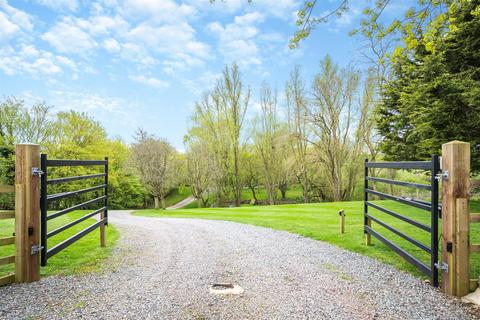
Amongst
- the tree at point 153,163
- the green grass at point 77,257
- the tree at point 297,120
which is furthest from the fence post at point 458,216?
the tree at point 153,163

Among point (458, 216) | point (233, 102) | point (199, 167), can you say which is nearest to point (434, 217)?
point (458, 216)

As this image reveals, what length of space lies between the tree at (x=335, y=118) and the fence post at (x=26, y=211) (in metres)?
20.6

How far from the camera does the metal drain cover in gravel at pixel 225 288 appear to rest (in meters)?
3.59

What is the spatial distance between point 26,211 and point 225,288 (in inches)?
110

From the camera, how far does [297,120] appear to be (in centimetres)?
2602

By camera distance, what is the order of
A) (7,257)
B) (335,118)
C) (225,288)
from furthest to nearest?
(335,118)
(7,257)
(225,288)

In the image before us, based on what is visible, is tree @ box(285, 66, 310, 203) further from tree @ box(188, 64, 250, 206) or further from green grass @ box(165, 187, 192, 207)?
green grass @ box(165, 187, 192, 207)

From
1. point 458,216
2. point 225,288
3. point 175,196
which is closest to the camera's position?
point 458,216

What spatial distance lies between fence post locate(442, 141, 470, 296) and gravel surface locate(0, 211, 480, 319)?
0.33m

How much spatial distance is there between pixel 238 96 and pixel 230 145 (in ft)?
15.2

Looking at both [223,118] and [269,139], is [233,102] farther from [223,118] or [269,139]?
[269,139]

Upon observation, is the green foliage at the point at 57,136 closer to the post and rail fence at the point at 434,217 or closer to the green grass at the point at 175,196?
the green grass at the point at 175,196

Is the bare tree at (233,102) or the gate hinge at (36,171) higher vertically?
the bare tree at (233,102)

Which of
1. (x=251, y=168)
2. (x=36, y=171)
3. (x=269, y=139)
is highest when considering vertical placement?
(x=269, y=139)
